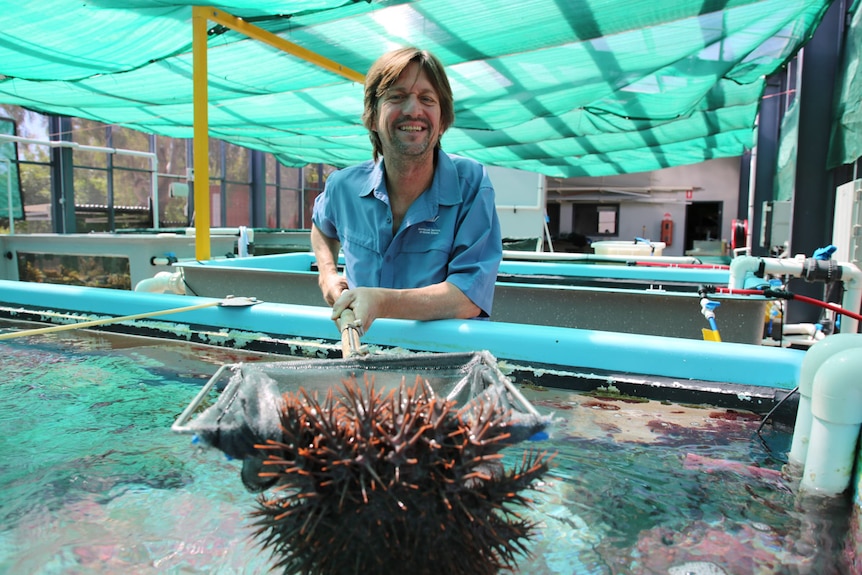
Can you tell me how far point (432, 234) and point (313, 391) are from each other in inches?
39.0

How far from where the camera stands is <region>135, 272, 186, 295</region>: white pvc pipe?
4.30 metres

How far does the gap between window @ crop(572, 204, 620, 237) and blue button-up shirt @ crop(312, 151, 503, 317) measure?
780 inches

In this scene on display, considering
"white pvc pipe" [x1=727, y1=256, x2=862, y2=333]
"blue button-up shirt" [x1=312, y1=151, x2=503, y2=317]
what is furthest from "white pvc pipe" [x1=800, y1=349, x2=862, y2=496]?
"white pvc pipe" [x1=727, y1=256, x2=862, y2=333]

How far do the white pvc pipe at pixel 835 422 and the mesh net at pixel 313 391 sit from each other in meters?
0.78

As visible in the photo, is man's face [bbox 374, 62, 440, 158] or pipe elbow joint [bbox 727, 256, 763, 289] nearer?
man's face [bbox 374, 62, 440, 158]

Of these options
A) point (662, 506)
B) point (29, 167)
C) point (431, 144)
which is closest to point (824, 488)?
point (662, 506)

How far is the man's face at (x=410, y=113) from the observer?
1.90 meters

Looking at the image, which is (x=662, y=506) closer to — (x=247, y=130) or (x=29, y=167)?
(x=247, y=130)

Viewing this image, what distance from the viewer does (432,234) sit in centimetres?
208

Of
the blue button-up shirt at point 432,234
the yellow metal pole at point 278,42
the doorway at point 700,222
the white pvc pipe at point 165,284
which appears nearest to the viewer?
the blue button-up shirt at point 432,234

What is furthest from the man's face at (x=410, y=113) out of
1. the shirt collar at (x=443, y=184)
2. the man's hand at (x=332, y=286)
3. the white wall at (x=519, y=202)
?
the white wall at (x=519, y=202)

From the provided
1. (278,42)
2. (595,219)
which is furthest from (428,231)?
(595,219)

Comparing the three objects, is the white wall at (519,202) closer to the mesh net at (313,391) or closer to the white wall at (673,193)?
the white wall at (673,193)

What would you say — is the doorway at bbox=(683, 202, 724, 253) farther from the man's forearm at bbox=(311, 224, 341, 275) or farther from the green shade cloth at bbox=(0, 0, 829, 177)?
the man's forearm at bbox=(311, 224, 341, 275)
